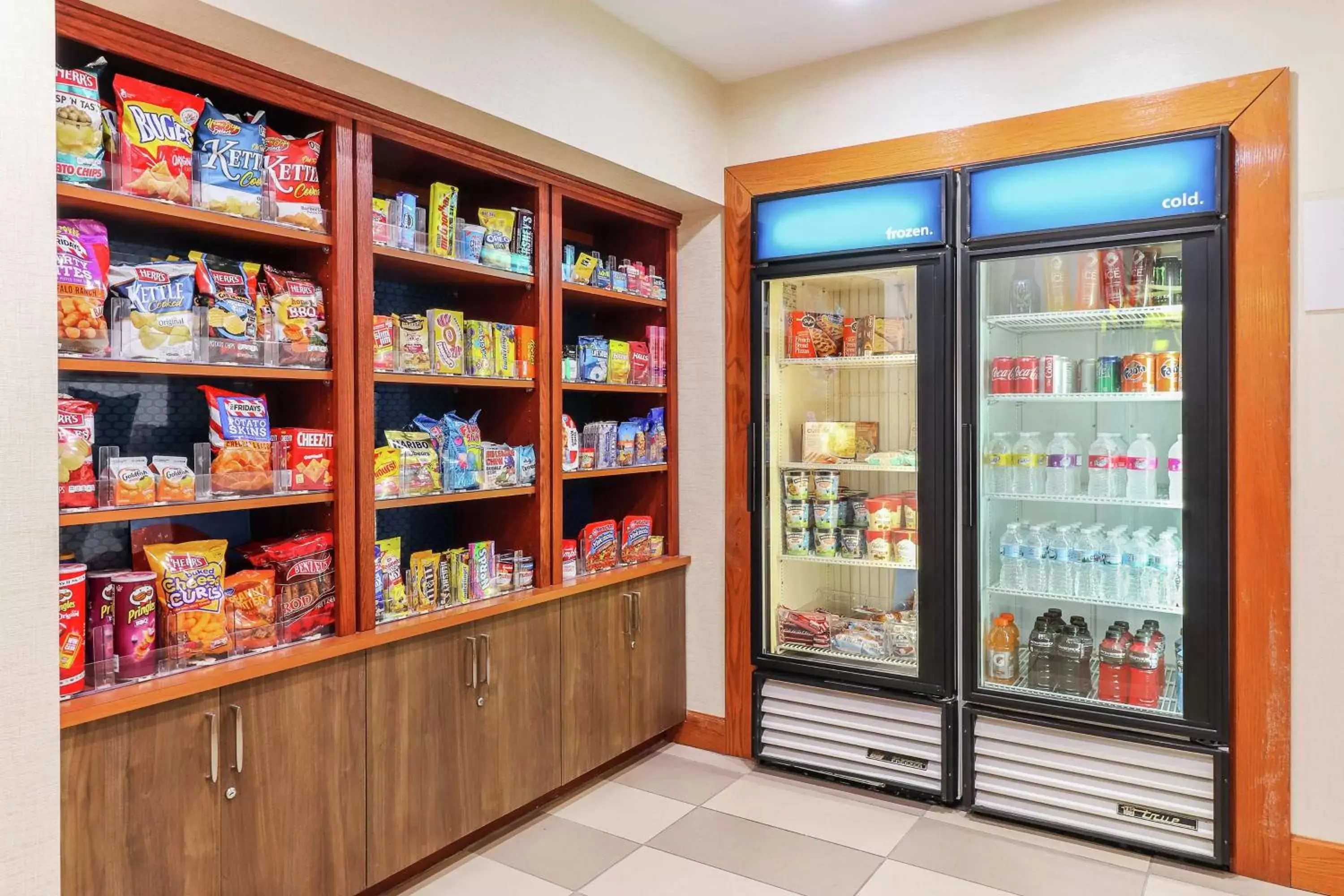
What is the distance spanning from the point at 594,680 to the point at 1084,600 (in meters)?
1.91

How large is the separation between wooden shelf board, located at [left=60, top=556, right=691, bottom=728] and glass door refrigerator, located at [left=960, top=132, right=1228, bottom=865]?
5.47 feet

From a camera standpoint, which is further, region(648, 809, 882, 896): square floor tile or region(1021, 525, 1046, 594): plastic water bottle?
region(1021, 525, 1046, 594): plastic water bottle

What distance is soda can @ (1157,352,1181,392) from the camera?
2953 millimetres

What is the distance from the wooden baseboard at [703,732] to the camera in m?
3.94

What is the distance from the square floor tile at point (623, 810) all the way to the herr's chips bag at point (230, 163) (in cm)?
241

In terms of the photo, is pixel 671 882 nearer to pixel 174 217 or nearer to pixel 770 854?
pixel 770 854

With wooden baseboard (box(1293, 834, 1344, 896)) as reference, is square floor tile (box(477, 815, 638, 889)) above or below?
below

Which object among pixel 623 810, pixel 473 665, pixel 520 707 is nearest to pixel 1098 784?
pixel 623 810

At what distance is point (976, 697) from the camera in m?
3.24

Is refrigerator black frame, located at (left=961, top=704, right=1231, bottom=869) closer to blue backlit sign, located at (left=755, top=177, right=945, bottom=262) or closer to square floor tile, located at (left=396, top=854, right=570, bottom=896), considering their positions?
square floor tile, located at (left=396, top=854, right=570, bottom=896)

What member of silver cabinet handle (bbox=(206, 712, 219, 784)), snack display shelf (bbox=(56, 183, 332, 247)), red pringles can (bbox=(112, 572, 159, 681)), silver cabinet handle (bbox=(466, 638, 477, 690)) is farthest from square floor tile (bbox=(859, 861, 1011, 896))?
snack display shelf (bbox=(56, 183, 332, 247))

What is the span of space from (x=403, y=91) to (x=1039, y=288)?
7.72 ft

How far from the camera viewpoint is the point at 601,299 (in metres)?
3.72

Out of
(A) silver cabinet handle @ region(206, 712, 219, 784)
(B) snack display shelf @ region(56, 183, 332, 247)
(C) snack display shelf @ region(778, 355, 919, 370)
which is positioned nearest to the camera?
(B) snack display shelf @ region(56, 183, 332, 247)
